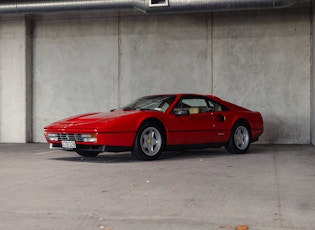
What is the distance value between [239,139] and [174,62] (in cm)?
415

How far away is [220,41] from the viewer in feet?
45.4

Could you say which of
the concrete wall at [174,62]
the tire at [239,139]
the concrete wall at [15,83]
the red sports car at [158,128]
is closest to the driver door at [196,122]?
the red sports car at [158,128]

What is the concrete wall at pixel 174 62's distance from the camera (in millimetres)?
13484

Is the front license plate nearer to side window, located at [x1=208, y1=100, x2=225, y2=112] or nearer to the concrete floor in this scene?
the concrete floor

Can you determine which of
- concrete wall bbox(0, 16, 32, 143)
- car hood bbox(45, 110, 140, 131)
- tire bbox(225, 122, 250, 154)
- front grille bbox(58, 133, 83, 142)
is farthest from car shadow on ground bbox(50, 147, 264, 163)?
concrete wall bbox(0, 16, 32, 143)

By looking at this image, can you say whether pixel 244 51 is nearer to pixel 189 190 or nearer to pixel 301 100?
pixel 301 100

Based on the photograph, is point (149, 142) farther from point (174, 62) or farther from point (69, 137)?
point (174, 62)

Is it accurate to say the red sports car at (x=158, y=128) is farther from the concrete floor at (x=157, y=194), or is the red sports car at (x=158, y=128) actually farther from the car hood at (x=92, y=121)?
the concrete floor at (x=157, y=194)

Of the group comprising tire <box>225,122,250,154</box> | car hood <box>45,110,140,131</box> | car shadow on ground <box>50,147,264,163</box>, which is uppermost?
car hood <box>45,110,140,131</box>

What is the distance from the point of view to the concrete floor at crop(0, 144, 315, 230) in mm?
4059

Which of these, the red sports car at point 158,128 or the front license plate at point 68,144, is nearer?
the red sports car at point 158,128

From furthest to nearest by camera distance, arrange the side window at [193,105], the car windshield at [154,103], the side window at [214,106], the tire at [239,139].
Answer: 1. the tire at [239,139]
2. the side window at [214,106]
3. the side window at [193,105]
4. the car windshield at [154,103]

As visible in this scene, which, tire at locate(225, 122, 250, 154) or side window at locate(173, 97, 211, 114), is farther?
tire at locate(225, 122, 250, 154)

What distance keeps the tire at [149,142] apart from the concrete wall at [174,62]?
512 cm
